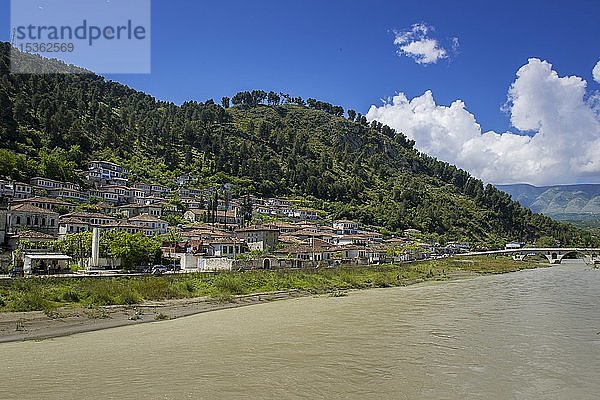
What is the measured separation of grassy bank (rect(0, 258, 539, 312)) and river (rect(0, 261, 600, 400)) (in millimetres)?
5461

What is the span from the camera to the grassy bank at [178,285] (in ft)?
81.1

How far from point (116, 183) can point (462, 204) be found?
90451 millimetres

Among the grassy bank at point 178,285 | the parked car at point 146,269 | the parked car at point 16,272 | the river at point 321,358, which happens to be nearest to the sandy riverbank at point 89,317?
the river at point 321,358

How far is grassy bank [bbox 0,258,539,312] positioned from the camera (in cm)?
2472

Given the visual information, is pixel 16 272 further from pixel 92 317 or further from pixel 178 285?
pixel 92 317

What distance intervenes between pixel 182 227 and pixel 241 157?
50486 millimetres

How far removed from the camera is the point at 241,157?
116812mm

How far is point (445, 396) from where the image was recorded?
1159cm

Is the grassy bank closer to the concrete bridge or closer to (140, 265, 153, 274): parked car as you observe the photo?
(140, 265, 153, 274): parked car

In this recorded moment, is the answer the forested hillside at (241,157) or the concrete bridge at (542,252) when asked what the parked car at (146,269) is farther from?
the concrete bridge at (542,252)

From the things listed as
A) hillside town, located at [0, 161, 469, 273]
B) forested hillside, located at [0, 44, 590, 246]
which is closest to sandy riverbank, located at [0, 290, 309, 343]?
hillside town, located at [0, 161, 469, 273]

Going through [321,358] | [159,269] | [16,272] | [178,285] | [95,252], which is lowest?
[321,358]

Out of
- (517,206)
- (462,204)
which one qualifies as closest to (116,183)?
(462,204)

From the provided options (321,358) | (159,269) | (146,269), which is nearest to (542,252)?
(159,269)
